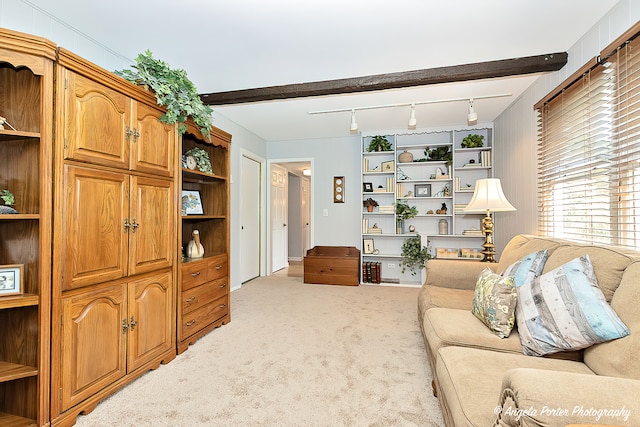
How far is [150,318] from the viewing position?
2.08m

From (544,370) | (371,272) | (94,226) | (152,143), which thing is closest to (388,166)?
(371,272)

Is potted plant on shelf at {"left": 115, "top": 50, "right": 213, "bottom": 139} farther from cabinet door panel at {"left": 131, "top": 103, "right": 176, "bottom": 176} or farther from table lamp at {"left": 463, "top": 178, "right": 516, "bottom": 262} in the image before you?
table lamp at {"left": 463, "top": 178, "right": 516, "bottom": 262}

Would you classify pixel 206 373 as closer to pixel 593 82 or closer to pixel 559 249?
pixel 559 249

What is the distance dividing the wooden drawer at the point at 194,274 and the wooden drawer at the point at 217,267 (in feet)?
0.17

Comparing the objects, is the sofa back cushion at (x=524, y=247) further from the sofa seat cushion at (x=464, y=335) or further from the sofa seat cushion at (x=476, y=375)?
the sofa seat cushion at (x=476, y=375)

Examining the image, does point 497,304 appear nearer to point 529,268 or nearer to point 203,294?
point 529,268

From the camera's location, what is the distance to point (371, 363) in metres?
2.21

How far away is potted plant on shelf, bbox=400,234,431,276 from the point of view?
15.1ft

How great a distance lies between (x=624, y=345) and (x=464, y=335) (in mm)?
596

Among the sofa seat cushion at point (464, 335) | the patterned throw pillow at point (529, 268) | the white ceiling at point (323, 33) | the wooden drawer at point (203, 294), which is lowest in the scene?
the wooden drawer at point (203, 294)

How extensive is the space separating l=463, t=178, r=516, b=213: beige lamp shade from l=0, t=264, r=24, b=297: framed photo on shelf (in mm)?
3347

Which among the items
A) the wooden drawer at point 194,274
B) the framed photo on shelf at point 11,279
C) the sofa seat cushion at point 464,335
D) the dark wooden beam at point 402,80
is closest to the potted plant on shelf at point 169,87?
the dark wooden beam at point 402,80

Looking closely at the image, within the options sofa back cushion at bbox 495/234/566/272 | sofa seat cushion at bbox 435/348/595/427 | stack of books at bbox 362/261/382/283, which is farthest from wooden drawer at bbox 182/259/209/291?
stack of books at bbox 362/261/382/283

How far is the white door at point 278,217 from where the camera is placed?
5.64 meters
